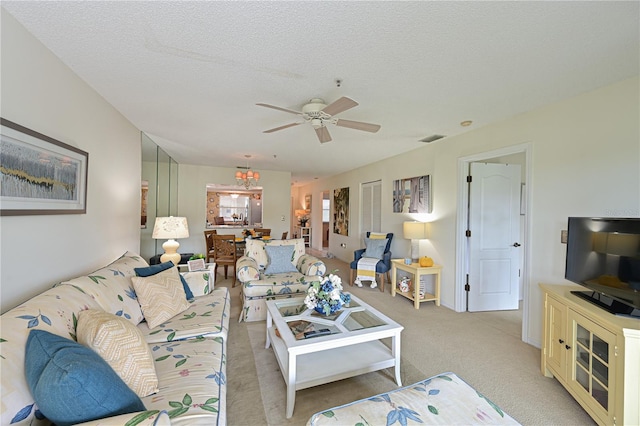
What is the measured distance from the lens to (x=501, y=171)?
362cm

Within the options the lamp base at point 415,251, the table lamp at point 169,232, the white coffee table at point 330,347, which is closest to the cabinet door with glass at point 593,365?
the white coffee table at point 330,347

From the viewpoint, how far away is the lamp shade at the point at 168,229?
336 cm

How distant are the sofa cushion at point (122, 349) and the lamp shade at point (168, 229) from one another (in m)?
2.20

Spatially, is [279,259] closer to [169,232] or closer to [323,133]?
[169,232]

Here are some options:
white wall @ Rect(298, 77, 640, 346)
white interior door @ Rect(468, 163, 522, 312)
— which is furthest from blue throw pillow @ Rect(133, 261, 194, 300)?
white interior door @ Rect(468, 163, 522, 312)

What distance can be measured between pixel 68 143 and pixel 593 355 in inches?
155

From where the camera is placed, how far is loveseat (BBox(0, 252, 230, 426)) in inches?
35.4

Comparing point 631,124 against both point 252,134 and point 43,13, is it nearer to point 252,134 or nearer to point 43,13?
point 252,134

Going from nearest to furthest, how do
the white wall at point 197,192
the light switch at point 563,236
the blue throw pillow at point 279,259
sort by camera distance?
the light switch at point 563,236
the blue throw pillow at point 279,259
the white wall at point 197,192

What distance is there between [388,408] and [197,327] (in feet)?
4.65

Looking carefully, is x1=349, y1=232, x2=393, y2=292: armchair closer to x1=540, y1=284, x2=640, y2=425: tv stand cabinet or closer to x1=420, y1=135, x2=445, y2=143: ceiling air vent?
x1=420, y1=135, x2=445, y2=143: ceiling air vent

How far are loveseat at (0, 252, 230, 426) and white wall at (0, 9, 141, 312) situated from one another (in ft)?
1.05

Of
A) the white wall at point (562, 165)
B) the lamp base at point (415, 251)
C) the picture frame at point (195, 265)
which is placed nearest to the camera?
the white wall at point (562, 165)

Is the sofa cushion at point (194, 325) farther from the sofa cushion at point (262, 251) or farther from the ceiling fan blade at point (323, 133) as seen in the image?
the ceiling fan blade at point (323, 133)
